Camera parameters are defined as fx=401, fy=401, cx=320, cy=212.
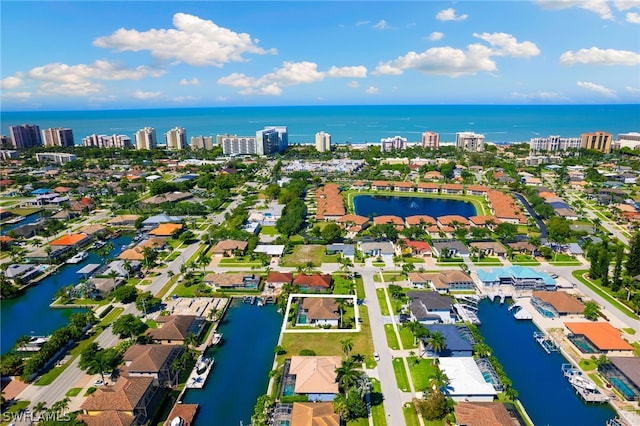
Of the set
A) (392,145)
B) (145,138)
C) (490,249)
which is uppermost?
(145,138)

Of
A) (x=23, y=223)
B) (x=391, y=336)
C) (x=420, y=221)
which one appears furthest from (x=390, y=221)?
(x=23, y=223)

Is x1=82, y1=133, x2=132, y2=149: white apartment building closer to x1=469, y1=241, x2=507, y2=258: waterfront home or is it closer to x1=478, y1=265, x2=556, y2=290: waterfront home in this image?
x1=469, y1=241, x2=507, y2=258: waterfront home

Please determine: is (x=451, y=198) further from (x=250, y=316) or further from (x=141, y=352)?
(x=141, y=352)

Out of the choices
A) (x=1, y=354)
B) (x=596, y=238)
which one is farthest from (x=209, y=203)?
(x=596, y=238)

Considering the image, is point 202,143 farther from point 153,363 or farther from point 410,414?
point 410,414

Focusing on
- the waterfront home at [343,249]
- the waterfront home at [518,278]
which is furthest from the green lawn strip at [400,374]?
the waterfront home at [343,249]

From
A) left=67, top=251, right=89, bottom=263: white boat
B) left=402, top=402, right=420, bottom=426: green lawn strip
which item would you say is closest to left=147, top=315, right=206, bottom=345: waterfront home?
left=402, top=402, right=420, bottom=426: green lawn strip
